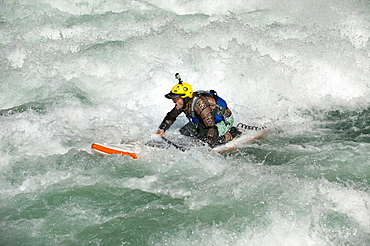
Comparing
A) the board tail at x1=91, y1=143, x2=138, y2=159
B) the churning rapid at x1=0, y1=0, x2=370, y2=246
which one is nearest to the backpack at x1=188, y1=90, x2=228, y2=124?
the churning rapid at x1=0, y1=0, x2=370, y2=246

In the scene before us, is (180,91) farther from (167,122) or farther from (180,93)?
(167,122)

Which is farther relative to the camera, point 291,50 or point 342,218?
point 291,50

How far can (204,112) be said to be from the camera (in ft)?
17.8

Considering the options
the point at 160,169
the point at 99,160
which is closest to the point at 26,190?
the point at 99,160

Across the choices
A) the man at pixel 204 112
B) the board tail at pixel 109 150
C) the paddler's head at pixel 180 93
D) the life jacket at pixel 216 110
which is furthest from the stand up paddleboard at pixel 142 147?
the paddler's head at pixel 180 93

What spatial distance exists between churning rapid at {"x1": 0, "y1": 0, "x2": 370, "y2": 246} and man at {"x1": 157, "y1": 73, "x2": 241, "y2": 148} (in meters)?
0.35

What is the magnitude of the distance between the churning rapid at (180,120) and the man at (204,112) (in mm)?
353

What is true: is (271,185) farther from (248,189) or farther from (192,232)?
(192,232)

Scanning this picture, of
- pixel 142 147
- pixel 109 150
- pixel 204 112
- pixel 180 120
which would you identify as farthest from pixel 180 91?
pixel 180 120

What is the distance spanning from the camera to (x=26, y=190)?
15.3ft

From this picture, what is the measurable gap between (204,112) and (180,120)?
6.35ft

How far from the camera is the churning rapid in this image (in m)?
4.03

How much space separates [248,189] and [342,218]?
41.2 inches

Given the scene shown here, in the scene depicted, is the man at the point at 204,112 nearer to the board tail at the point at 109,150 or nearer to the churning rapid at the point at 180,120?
the churning rapid at the point at 180,120
